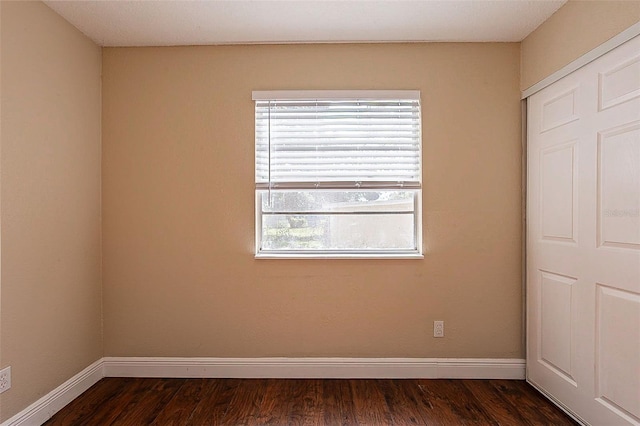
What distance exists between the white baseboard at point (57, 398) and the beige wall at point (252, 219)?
0.76ft

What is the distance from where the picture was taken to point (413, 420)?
2459mm

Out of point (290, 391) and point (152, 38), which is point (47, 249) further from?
point (290, 391)

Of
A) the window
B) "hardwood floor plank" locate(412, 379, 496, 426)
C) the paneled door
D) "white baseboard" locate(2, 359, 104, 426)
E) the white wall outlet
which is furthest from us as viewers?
the window

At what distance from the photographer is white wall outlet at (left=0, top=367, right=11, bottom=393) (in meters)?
2.17

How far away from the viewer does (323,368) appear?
10.1ft

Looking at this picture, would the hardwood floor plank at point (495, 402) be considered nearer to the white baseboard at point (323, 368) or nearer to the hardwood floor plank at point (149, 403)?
the white baseboard at point (323, 368)

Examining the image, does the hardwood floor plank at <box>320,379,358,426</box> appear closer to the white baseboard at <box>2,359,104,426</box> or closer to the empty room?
the empty room

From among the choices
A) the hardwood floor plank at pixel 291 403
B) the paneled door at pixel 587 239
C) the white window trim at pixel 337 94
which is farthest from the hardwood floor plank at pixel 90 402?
the paneled door at pixel 587 239

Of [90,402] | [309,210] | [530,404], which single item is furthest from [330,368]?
[90,402]

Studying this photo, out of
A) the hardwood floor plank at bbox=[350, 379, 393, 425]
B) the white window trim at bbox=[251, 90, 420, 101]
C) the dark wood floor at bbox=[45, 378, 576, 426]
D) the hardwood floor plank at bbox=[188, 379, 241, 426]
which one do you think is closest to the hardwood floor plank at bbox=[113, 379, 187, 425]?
the dark wood floor at bbox=[45, 378, 576, 426]

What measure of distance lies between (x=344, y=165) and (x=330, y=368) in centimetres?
153

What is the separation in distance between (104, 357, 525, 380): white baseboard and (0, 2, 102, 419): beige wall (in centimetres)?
52

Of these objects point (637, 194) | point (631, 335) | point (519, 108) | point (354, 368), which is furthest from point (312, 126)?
point (631, 335)

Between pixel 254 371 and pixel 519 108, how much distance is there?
9.18ft
